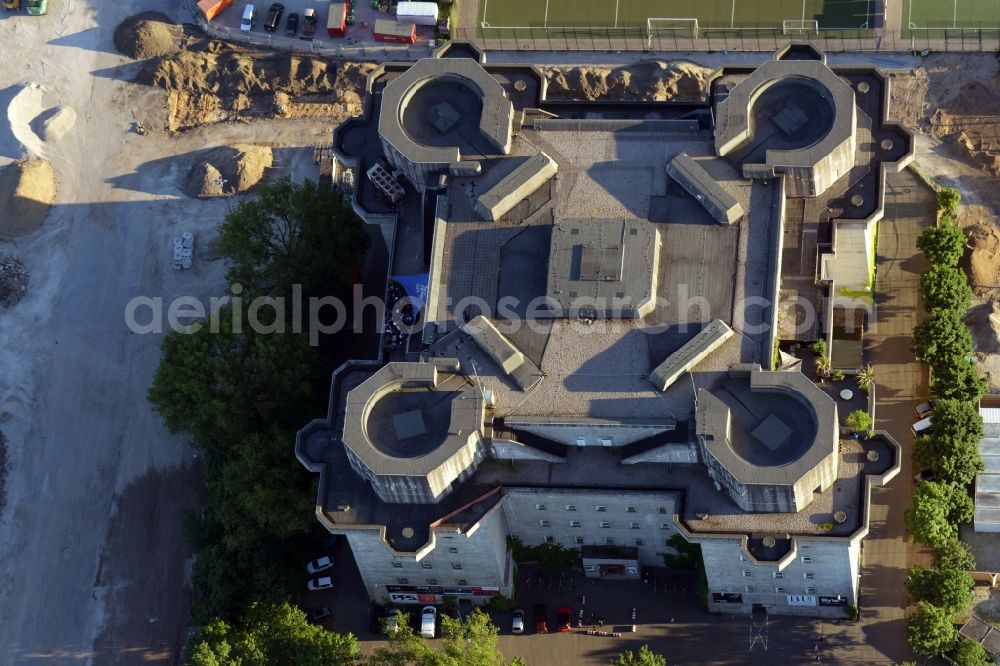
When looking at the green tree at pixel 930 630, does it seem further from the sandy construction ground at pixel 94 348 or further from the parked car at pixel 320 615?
the sandy construction ground at pixel 94 348

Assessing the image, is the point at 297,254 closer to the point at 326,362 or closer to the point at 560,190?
the point at 326,362

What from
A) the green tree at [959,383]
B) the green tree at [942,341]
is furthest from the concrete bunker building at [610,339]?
the green tree at [959,383]

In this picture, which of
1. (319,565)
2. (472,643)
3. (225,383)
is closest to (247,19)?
(225,383)

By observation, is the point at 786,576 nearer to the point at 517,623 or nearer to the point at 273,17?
the point at 517,623

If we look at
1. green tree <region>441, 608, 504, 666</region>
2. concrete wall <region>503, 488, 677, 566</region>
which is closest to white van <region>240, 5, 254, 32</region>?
concrete wall <region>503, 488, 677, 566</region>

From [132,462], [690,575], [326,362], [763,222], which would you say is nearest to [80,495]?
[132,462]

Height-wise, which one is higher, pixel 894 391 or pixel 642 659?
pixel 894 391
